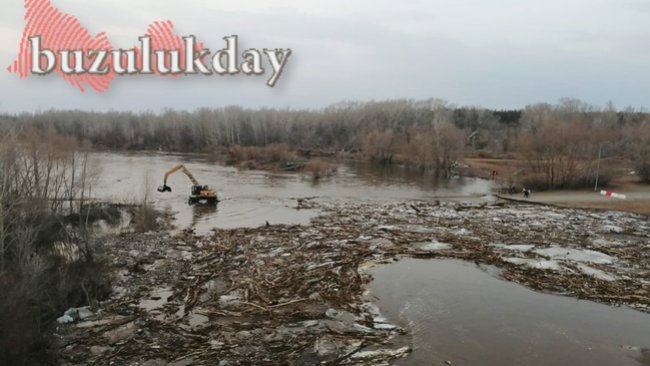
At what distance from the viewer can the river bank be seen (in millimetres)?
10266

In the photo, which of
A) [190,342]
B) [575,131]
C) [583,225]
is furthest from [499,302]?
[575,131]

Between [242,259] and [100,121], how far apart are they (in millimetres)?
136045

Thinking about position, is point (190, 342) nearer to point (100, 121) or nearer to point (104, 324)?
point (104, 324)

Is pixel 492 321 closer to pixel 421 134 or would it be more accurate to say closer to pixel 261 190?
pixel 261 190

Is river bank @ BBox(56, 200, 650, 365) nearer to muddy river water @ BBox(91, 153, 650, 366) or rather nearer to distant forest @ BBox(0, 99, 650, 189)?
muddy river water @ BBox(91, 153, 650, 366)

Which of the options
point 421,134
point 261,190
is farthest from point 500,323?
point 421,134

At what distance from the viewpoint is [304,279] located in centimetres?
1512

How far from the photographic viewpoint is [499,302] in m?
13.7

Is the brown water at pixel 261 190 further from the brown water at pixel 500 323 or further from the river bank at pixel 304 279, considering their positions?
the brown water at pixel 500 323

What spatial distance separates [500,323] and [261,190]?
3272cm

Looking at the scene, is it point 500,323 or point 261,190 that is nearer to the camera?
point 500,323

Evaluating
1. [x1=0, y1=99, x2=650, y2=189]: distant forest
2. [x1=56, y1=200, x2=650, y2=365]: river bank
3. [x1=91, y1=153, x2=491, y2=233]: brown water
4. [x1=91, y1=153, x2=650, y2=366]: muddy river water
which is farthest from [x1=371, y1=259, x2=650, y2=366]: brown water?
[x1=0, y1=99, x2=650, y2=189]: distant forest

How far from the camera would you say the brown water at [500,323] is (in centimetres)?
1030

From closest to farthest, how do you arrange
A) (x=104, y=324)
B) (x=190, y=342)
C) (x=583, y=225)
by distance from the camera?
(x=190, y=342), (x=104, y=324), (x=583, y=225)
